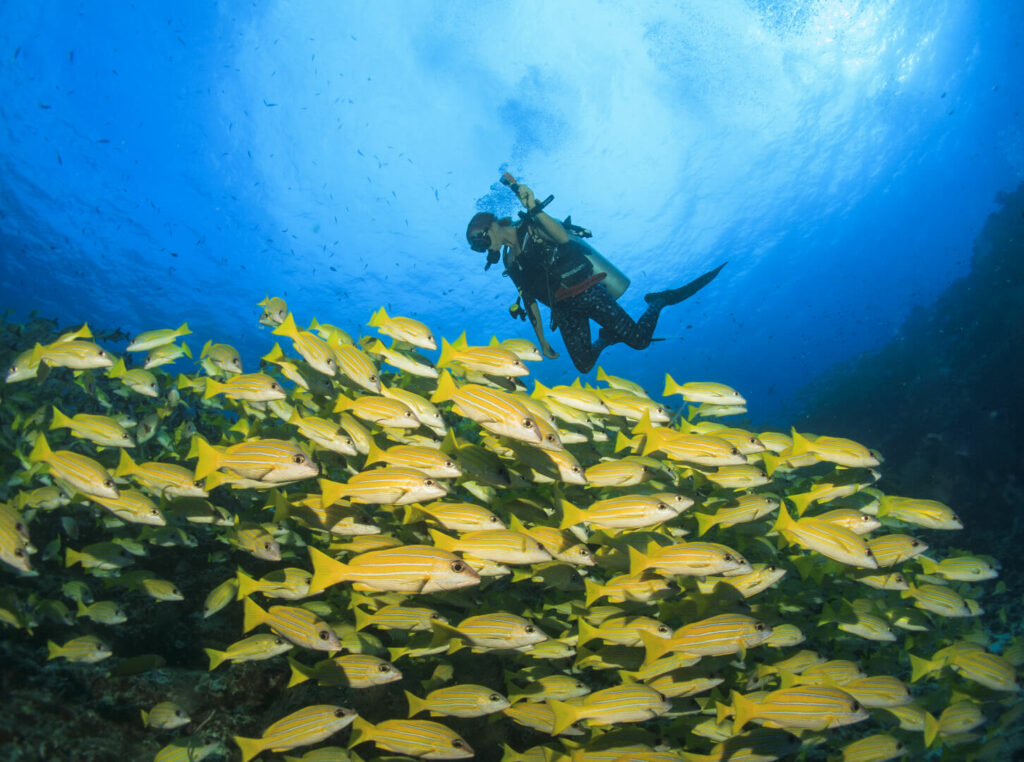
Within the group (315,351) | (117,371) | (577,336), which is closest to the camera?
(315,351)

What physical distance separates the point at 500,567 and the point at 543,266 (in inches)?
288

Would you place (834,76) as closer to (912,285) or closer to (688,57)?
(688,57)

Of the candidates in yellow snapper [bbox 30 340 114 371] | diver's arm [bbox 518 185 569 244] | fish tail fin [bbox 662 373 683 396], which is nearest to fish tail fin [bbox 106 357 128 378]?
yellow snapper [bbox 30 340 114 371]

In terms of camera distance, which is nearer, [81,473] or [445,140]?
[81,473]

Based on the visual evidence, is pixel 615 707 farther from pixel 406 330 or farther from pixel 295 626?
pixel 406 330

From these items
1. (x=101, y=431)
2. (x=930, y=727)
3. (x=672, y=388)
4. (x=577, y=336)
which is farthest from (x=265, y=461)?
(x=577, y=336)

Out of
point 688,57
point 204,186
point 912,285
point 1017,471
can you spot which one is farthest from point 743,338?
point 204,186

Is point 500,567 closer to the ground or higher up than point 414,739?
higher up

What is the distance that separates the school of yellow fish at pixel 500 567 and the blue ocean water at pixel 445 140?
17535mm

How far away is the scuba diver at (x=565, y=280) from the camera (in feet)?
30.4

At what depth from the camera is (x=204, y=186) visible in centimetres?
2819

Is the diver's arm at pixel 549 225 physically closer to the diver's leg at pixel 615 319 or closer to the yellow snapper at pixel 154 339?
the diver's leg at pixel 615 319

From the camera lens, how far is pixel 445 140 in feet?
98.9

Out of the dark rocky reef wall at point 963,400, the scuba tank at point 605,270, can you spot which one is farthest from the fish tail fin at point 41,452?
the dark rocky reef wall at point 963,400
